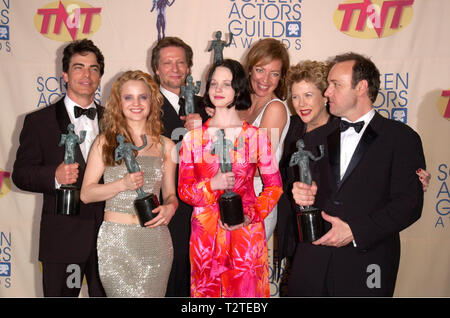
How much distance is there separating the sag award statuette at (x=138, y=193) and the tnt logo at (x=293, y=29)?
235 centimetres

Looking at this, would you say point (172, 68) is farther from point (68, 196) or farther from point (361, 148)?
point (361, 148)

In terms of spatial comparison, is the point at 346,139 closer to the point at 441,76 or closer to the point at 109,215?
the point at 109,215

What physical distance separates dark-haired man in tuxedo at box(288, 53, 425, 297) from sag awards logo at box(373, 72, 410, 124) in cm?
171

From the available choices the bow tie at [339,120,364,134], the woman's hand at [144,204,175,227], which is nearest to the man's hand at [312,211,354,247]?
the bow tie at [339,120,364,134]

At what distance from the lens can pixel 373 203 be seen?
247 cm

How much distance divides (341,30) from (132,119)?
2396 mm

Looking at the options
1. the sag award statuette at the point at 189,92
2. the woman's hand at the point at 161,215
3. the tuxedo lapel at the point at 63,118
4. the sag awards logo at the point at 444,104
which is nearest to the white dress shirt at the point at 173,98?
the sag award statuette at the point at 189,92

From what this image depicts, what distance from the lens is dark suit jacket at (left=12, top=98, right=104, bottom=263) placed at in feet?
9.97

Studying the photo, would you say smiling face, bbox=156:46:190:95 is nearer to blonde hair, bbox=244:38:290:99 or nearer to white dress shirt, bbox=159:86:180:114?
white dress shirt, bbox=159:86:180:114

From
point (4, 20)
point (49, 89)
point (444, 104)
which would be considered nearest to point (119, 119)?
point (49, 89)

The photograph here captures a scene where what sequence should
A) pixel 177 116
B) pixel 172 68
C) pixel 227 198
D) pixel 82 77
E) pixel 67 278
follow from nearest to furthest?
pixel 227 198, pixel 67 278, pixel 82 77, pixel 177 116, pixel 172 68

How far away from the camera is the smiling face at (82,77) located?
10.5ft

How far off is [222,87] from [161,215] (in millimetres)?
784

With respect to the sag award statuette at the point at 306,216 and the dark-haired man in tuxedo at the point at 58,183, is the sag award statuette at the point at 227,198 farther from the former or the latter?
the dark-haired man in tuxedo at the point at 58,183
